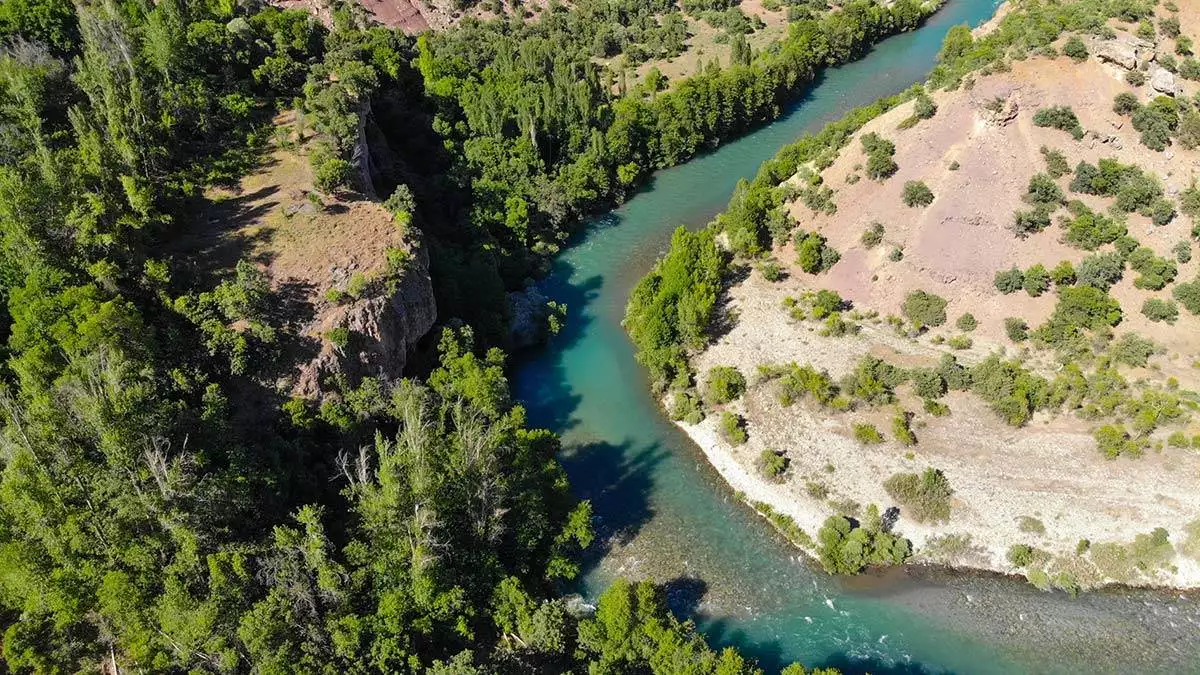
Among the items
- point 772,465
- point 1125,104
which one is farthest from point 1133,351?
point 772,465

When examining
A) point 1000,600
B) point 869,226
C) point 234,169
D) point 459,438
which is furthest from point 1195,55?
→ point 234,169

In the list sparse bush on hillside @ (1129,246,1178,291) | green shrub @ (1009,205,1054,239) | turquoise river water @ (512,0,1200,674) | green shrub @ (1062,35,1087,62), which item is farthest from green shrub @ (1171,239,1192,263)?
turquoise river water @ (512,0,1200,674)

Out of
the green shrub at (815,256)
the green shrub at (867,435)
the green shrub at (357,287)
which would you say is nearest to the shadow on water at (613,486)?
the green shrub at (867,435)

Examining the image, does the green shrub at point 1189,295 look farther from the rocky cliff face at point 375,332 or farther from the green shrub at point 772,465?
the rocky cliff face at point 375,332

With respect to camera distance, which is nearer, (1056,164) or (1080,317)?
(1080,317)

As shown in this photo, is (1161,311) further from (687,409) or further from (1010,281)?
(687,409)
